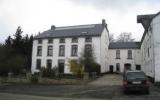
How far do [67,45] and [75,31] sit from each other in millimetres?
4011

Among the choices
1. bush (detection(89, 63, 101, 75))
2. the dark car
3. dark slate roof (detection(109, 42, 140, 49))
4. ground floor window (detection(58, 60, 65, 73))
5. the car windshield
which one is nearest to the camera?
the dark car

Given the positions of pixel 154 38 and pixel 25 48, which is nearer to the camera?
pixel 154 38

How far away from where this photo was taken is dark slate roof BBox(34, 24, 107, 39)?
4925 centimetres

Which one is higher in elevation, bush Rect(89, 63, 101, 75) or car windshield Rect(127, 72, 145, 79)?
bush Rect(89, 63, 101, 75)

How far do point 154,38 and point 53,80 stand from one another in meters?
13.7

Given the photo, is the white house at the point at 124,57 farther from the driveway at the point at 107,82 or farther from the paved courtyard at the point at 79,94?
the paved courtyard at the point at 79,94

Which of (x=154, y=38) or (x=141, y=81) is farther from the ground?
(x=154, y=38)

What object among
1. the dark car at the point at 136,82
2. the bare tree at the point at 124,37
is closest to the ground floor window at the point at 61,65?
the dark car at the point at 136,82

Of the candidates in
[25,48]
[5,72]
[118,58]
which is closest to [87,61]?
[5,72]

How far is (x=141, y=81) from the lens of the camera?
18500mm

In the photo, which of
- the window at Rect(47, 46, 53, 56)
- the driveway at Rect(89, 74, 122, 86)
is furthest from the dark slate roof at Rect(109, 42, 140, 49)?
the driveway at Rect(89, 74, 122, 86)

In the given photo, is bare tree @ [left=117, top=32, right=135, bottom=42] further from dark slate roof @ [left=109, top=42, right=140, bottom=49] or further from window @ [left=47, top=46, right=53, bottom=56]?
window @ [left=47, top=46, right=53, bottom=56]

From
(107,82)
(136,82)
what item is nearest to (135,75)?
(136,82)

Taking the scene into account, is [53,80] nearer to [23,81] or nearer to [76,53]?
[23,81]
